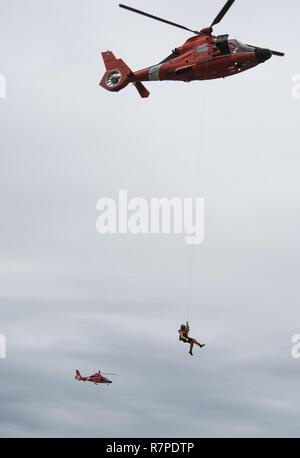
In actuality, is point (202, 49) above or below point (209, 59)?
above

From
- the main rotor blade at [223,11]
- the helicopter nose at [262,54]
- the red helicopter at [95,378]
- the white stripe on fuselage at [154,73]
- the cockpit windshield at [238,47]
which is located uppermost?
the main rotor blade at [223,11]

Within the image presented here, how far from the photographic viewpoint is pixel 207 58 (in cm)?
7594

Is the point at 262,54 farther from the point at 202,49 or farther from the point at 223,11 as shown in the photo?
the point at 202,49

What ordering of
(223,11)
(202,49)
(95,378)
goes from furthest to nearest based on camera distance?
(95,378) < (202,49) < (223,11)

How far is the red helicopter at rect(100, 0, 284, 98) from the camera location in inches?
2933

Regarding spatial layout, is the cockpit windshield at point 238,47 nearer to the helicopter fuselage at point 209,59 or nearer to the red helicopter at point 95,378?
the helicopter fuselage at point 209,59

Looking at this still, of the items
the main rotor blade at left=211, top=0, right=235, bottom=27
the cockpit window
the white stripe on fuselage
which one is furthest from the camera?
the white stripe on fuselage

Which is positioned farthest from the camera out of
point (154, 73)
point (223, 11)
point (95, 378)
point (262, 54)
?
point (95, 378)


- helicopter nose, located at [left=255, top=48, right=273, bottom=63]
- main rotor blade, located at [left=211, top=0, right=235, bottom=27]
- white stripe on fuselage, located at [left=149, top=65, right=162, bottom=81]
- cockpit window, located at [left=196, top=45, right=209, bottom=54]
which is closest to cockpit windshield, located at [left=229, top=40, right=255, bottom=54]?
helicopter nose, located at [left=255, top=48, right=273, bottom=63]

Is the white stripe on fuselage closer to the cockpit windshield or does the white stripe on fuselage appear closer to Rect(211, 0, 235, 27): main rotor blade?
Rect(211, 0, 235, 27): main rotor blade

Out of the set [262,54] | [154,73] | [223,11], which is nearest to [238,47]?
[262,54]

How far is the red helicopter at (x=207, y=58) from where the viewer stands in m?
74.5

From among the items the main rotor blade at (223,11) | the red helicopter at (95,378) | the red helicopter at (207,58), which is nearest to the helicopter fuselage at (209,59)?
the red helicopter at (207,58)
